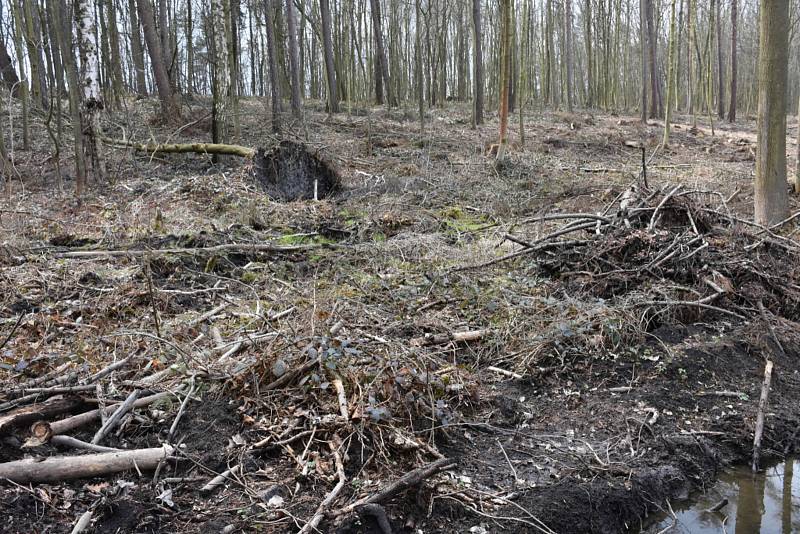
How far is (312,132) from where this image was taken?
15.7 meters

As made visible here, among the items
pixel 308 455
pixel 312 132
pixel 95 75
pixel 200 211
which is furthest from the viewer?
pixel 312 132

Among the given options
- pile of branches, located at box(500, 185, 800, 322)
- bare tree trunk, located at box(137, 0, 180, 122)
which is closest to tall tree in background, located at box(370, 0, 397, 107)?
bare tree trunk, located at box(137, 0, 180, 122)

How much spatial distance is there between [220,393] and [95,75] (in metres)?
8.86

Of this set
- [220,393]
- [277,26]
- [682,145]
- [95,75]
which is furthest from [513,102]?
[220,393]

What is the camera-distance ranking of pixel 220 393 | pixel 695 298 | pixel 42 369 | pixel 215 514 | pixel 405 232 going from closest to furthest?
pixel 215 514 < pixel 220 393 < pixel 42 369 < pixel 695 298 < pixel 405 232

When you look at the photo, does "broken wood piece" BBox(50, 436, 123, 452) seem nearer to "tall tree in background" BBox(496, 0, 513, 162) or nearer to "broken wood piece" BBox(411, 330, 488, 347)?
"broken wood piece" BBox(411, 330, 488, 347)

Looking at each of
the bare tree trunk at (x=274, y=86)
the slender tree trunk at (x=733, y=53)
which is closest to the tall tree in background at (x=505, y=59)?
the bare tree trunk at (x=274, y=86)

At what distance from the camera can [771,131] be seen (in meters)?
7.91

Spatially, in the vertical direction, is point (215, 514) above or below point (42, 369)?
below

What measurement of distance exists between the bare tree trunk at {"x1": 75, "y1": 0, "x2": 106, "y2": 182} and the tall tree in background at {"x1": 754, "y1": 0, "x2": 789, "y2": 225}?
33.6 ft

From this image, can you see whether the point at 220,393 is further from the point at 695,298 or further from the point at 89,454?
the point at 695,298

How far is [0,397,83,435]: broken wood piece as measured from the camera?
3123 mm

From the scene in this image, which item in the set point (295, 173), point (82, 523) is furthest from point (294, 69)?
point (82, 523)

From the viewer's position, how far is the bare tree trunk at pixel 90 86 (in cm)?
1010
